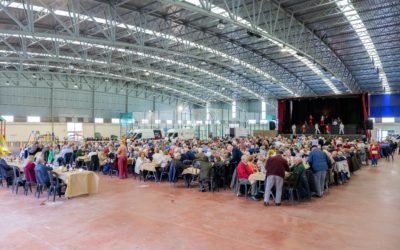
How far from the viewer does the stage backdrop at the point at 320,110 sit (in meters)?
20.8

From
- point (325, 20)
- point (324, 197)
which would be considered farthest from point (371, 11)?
point (324, 197)

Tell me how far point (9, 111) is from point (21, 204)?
27846mm

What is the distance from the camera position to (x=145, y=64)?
27031 mm

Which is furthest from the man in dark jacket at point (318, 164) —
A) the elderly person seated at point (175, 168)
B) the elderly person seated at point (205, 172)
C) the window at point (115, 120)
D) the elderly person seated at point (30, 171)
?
the window at point (115, 120)

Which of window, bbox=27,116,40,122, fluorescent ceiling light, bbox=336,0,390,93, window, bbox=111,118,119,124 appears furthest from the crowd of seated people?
window, bbox=111,118,119,124

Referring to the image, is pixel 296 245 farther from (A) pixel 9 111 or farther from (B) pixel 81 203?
(A) pixel 9 111

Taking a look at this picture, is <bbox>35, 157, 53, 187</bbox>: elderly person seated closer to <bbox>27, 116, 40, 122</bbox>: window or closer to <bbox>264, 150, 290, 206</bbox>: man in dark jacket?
<bbox>264, 150, 290, 206</bbox>: man in dark jacket

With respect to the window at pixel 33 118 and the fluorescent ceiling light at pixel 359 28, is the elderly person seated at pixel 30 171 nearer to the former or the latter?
the fluorescent ceiling light at pixel 359 28

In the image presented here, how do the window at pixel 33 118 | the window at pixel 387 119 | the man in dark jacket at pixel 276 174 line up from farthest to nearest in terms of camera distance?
the window at pixel 387 119
the window at pixel 33 118
the man in dark jacket at pixel 276 174

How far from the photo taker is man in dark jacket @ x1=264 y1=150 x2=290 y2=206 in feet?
23.8

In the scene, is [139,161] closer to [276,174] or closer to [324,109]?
[276,174]

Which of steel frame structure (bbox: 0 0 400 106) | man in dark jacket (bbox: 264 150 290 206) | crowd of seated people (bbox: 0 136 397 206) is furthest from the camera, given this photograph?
steel frame structure (bbox: 0 0 400 106)

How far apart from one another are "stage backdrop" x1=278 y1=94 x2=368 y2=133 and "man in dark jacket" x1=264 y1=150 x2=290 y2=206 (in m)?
15.1

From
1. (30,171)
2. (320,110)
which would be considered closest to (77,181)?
(30,171)
